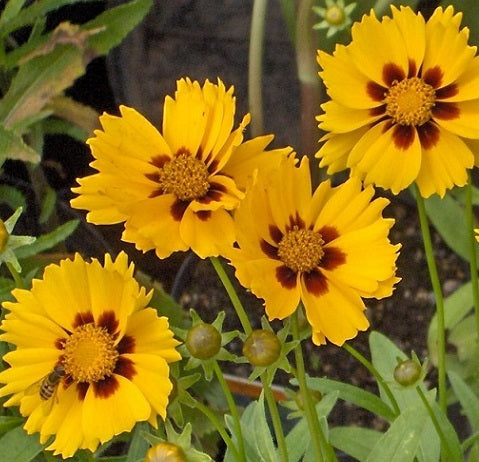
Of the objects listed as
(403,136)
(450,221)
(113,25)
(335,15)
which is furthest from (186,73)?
(403,136)

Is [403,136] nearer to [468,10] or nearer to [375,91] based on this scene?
[375,91]

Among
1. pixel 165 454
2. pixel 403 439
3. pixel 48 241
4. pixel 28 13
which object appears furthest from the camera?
pixel 28 13

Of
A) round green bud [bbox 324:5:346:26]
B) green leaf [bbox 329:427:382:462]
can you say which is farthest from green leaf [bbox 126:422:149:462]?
round green bud [bbox 324:5:346:26]

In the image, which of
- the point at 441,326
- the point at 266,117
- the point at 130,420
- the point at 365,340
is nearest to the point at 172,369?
the point at 130,420

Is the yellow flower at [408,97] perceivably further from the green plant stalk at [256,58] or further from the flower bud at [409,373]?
Result: the green plant stalk at [256,58]

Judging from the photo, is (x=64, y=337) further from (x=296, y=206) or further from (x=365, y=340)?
(x=365, y=340)

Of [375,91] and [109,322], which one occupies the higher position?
[375,91]
